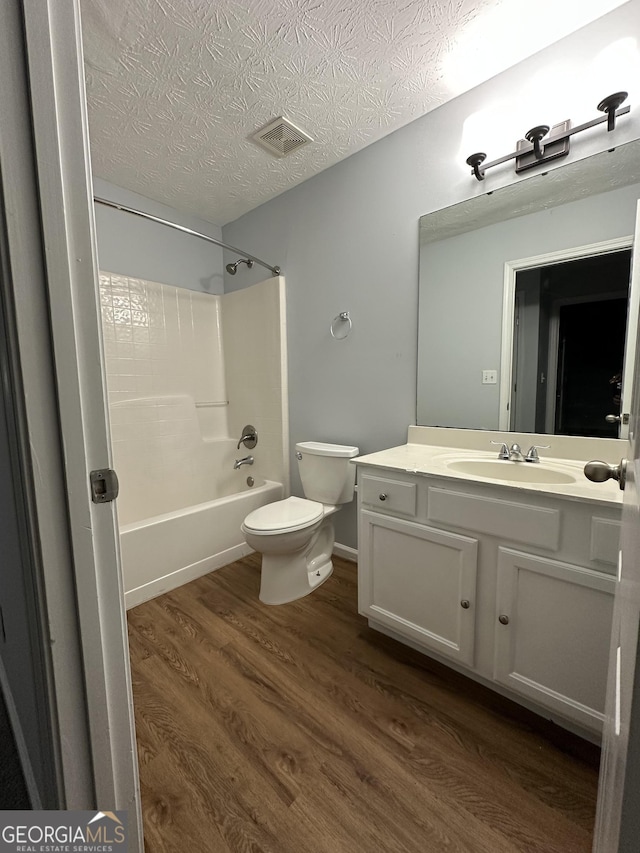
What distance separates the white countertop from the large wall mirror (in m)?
0.05

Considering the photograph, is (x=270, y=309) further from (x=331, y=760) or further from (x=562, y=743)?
(x=562, y=743)

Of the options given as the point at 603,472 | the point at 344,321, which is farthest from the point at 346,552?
the point at 603,472

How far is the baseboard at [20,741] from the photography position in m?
0.87

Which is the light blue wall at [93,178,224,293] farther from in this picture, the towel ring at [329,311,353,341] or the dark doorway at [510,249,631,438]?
the dark doorway at [510,249,631,438]

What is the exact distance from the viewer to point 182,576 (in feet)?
6.57

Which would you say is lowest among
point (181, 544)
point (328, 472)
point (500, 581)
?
point (181, 544)

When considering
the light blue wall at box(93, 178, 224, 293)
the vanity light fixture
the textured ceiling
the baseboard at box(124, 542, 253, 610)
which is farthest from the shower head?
the baseboard at box(124, 542, 253, 610)

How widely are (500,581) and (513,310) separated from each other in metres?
1.12

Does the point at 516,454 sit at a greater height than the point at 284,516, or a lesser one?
greater

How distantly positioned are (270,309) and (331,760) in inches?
91.5

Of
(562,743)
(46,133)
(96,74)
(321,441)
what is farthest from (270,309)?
(562,743)

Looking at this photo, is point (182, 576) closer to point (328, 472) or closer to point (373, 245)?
point (328, 472)

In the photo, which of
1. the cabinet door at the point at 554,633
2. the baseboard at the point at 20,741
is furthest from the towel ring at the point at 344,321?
the baseboard at the point at 20,741

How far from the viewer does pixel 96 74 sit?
1.43 metres
